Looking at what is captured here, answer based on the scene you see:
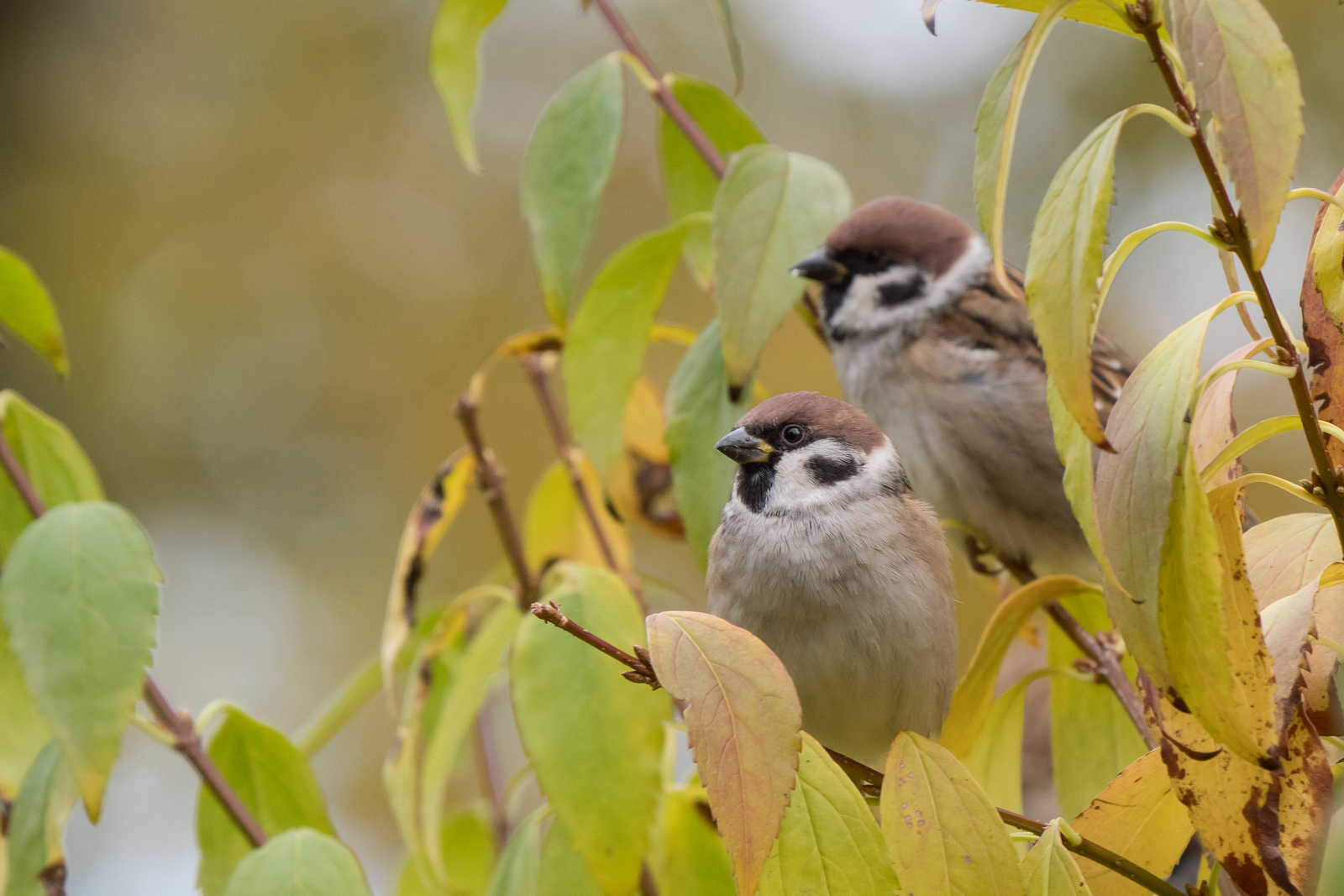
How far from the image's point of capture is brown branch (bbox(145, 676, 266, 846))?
1287 millimetres

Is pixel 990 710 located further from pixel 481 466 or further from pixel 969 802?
pixel 481 466

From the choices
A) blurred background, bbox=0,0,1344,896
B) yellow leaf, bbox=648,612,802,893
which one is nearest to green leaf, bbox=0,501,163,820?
yellow leaf, bbox=648,612,802,893

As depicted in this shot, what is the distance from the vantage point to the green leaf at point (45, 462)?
1.47m

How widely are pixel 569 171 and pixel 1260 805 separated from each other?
95 centimetres

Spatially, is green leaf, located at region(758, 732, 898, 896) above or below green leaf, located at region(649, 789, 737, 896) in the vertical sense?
above

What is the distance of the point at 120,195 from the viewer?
16.3 ft

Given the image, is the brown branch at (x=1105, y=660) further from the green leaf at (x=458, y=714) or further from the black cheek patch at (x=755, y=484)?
the green leaf at (x=458, y=714)

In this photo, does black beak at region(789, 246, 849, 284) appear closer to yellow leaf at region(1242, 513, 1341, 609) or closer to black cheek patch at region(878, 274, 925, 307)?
black cheek patch at region(878, 274, 925, 307)

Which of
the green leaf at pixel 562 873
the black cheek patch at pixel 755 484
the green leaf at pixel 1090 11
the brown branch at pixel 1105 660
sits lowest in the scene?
the brown branch at pixel 1105 660

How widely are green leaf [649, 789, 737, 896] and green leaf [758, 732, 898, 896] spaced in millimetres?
507

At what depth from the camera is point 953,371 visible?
2.21 meters

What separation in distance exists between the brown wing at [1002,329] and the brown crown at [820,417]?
58 cm

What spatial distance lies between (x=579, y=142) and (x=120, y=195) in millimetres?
4140

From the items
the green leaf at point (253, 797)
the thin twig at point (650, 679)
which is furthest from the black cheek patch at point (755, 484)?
the thin twig at point (650, 679)
